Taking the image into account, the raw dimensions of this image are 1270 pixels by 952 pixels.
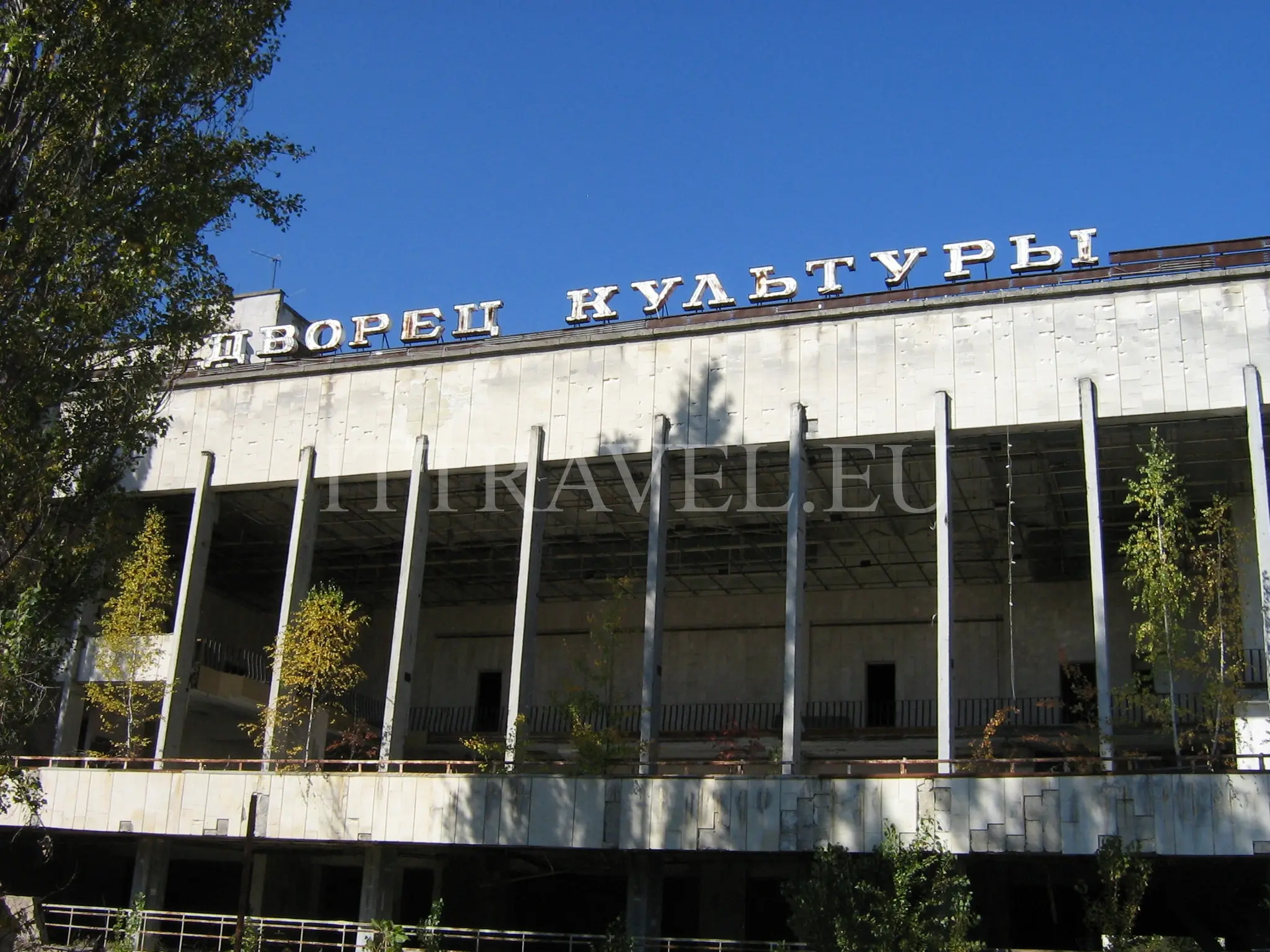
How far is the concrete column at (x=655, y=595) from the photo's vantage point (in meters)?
33.6

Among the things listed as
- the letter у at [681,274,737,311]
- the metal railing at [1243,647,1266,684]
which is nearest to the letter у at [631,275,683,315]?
the letter у at [681,274,737,311]

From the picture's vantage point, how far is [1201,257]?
33.7 metres

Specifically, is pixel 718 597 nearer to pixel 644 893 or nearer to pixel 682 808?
pixel 682 808

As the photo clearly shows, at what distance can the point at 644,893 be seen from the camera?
32.2m

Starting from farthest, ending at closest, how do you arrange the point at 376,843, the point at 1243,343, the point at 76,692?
the point at 76,692, the point at 376,843, the point at 1243,343

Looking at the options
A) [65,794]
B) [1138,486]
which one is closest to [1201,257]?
[1138,486]

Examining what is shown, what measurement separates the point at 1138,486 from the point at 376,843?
20.5 metres

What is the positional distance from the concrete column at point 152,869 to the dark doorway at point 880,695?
23179 mm

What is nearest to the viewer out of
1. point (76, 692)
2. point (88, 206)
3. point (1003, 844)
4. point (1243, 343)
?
point (88, 206)

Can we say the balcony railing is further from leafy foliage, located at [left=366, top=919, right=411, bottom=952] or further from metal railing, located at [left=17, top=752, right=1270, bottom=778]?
leafy foliage, located at [left=366, top=919, right=411, bottom=952]

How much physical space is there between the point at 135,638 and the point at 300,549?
5931mm

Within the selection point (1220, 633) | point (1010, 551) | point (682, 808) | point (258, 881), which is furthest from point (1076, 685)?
point (258, 881)

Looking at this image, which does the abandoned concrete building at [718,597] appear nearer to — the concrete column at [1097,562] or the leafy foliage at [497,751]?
the concrete column at [1097,562]

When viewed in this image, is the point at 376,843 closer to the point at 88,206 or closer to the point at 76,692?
the point at 76,692
